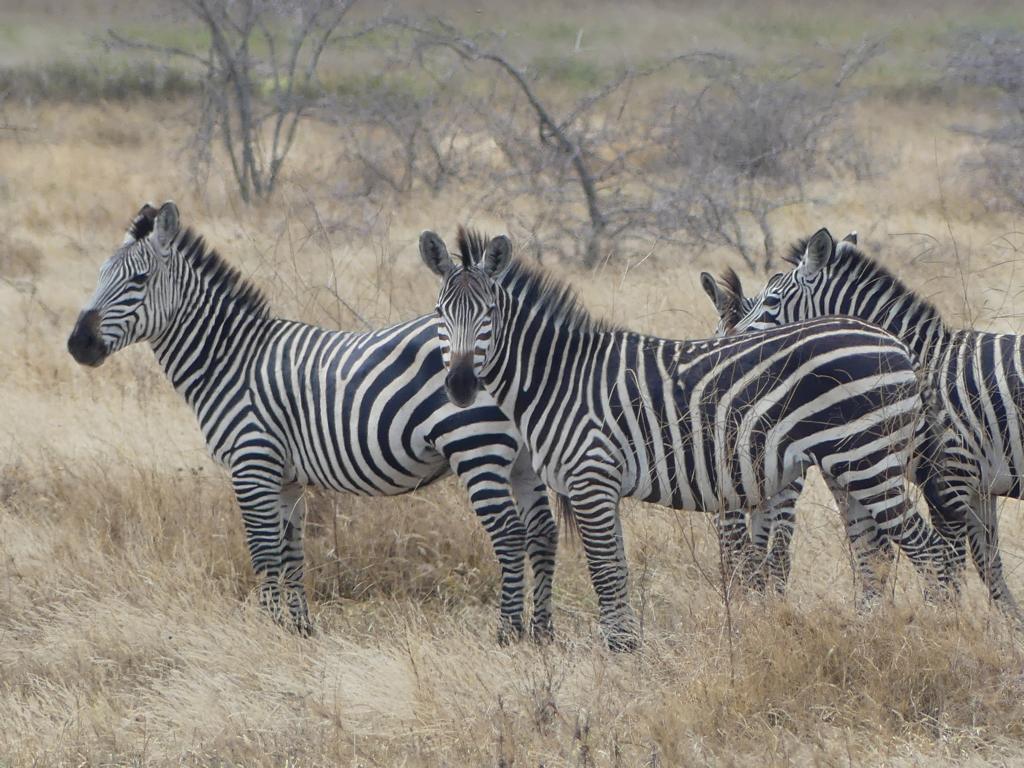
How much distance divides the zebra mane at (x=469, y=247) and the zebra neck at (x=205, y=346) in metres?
1.33

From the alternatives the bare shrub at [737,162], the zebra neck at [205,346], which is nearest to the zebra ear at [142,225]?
the zebra neck at [205,346]

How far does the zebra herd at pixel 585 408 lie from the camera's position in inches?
175

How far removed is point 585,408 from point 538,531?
Result: 80 centimetres

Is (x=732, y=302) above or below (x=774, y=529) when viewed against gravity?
above

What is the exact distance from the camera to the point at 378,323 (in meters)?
7.53

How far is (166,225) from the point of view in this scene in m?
5.42

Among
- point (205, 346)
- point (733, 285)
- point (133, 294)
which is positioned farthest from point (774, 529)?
point (133, 294)

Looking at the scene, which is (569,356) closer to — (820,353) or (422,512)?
(820,353)

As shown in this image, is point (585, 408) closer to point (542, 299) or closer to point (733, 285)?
point (542, 299)

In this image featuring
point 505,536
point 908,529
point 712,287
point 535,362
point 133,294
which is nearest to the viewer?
point 908,529

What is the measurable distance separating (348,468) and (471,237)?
120 centimetres

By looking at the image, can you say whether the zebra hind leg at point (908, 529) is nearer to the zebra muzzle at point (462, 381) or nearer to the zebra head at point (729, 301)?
the zebra muzzle at point (462, 381)

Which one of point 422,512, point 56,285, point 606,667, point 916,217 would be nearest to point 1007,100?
point 916,217

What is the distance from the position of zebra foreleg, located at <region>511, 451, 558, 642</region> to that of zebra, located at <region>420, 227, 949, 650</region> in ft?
1.28
